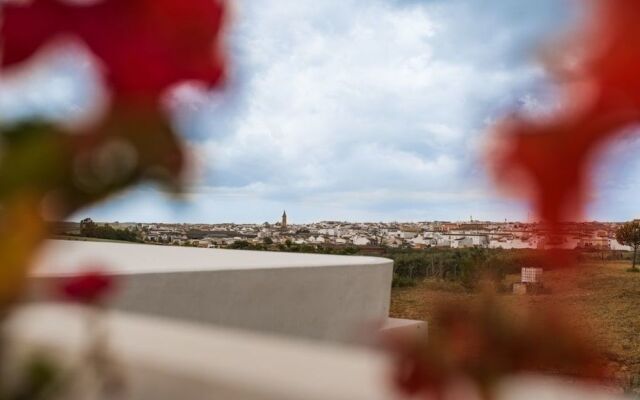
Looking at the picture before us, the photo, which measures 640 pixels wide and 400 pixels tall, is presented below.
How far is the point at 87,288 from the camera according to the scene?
277 millimetres

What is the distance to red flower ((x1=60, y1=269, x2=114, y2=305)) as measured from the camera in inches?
10.8

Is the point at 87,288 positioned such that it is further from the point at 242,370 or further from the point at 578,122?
the point at 242,370

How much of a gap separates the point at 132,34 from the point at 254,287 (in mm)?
4628

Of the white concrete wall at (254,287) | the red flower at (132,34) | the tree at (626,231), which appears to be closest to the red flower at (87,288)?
the red flower at (132,34)

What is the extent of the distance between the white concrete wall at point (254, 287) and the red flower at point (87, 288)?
11.7ft

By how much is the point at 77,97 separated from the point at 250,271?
14.9ft

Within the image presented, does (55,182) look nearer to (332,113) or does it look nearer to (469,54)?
(469,54)

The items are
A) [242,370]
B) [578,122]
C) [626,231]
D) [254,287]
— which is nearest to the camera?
[578,122]

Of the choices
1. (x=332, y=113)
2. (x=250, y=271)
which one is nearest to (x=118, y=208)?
(x=332, y=113)

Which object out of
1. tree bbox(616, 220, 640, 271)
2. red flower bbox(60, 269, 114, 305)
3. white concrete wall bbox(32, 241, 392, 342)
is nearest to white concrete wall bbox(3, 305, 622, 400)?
tree bbox(616, 220, 640, 271)

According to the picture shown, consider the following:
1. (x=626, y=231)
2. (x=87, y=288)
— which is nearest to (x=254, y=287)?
(x=626, y=231)

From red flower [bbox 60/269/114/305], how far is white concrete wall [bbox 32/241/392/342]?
357cm

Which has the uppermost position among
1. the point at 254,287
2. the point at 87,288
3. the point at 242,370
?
the point at 87,288

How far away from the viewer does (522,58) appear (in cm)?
18
